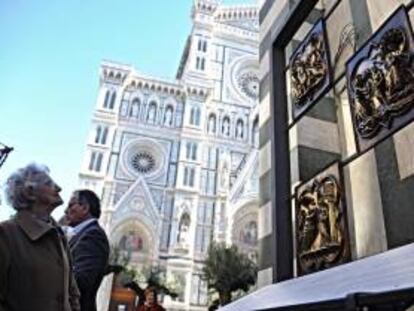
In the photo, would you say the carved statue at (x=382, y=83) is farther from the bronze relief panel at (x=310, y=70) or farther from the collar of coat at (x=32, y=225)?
the collar of coat at (x=32, y=225)

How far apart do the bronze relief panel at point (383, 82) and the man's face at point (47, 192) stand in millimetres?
1510

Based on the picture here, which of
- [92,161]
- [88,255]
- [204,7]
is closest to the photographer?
[88,255]

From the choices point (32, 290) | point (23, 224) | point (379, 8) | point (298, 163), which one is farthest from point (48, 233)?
point (379, 8)

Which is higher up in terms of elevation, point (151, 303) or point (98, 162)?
point (98, 162)

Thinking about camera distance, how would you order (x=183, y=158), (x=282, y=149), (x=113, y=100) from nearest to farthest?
(x=282, y=149) → (x=183, y=158) → (x=113, y=100)

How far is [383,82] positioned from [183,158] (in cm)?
2138

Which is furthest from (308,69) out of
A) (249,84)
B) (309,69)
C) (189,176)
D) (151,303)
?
(249,84)

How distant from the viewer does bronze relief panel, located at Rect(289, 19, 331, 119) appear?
2105 mm

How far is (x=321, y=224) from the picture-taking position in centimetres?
181

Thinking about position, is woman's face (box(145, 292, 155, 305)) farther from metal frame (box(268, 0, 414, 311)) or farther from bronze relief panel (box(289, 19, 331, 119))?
bronze relief panel (box(289, 19, 331, 119))

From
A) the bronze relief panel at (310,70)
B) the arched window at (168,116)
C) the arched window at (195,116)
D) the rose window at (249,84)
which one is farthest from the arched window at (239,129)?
the bronze relief panel at (310,70)

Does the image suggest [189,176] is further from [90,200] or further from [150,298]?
[90,200]

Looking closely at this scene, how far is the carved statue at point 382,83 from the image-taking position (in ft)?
4.78

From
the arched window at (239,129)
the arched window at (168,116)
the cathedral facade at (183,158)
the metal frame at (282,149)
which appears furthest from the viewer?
the arched window at (239,129)
